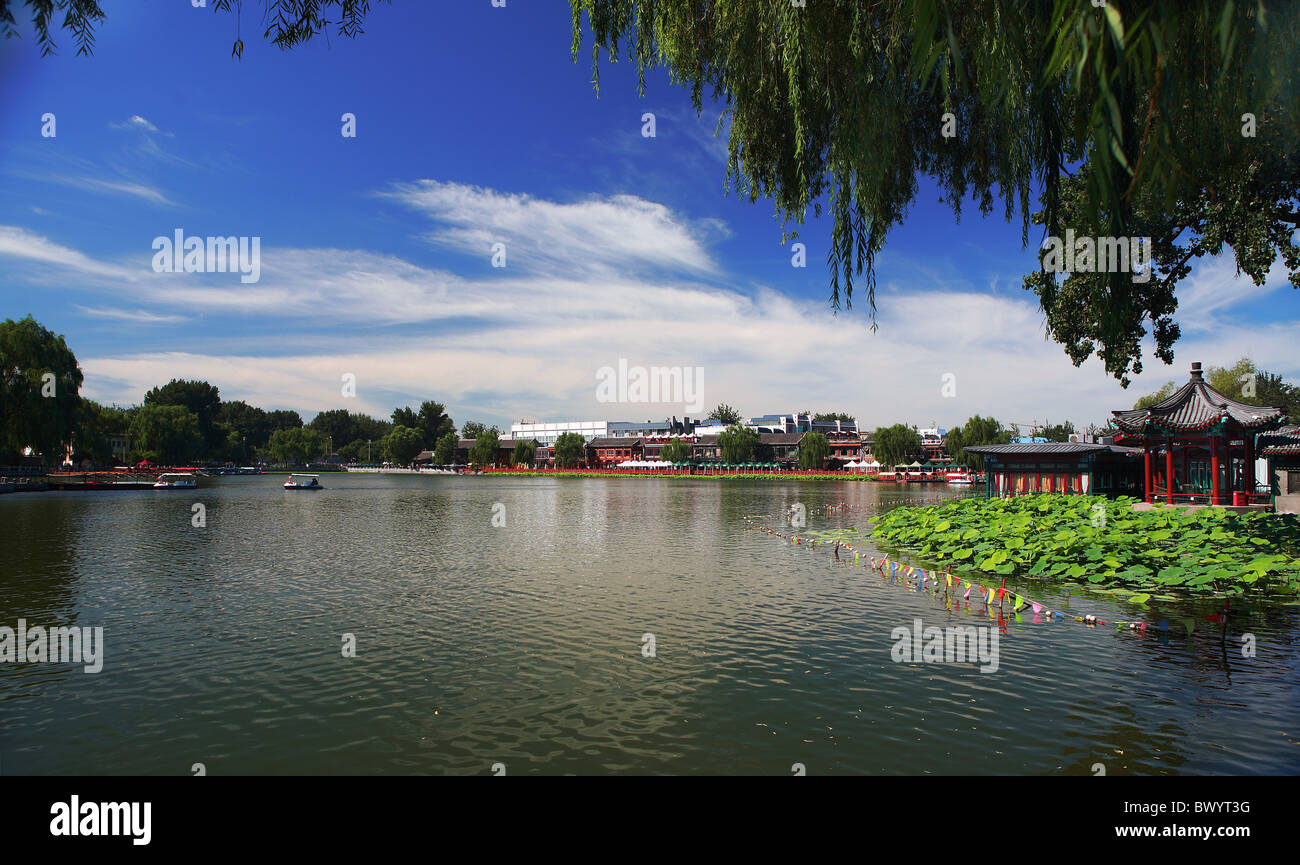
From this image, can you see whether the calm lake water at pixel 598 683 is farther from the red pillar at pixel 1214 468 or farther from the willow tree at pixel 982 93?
the red pillar at pixel 1214 468

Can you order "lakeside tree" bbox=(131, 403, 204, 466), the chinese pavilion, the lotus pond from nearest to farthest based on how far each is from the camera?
the lotus pond
the chinese pavilion
"lakeside tree" bbox=(131, 403, 204, 466)

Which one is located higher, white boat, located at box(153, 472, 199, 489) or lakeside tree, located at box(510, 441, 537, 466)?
lakeside tree, located at box(510, 441, 537, 466)

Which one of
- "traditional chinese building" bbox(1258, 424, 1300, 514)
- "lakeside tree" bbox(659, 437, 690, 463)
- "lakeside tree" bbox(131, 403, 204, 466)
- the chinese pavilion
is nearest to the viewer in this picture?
the chinese pavilion

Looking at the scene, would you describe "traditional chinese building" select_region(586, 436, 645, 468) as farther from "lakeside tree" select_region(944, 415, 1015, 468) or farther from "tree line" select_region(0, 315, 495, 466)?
"lakeside tree" select_region(944, 415, 1015, 468)

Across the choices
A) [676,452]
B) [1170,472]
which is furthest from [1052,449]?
[676,452]

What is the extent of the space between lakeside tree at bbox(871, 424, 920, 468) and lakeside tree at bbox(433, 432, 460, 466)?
107774 millimetres

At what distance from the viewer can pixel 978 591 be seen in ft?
54.9

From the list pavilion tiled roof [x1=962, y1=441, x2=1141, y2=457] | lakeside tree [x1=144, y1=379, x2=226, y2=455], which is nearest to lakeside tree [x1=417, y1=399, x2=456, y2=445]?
lakeside tree [x1=144, y1=379, x2=226, y2=455]

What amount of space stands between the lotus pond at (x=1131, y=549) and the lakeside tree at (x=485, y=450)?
145 metres

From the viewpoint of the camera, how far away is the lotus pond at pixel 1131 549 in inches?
596

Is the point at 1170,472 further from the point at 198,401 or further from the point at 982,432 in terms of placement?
the point at 198,401

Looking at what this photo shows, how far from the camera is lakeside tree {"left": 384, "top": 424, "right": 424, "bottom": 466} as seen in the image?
17225cm

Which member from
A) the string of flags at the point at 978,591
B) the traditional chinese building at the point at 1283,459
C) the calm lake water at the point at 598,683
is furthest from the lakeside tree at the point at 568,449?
the calm lake water at the point at 598,683
